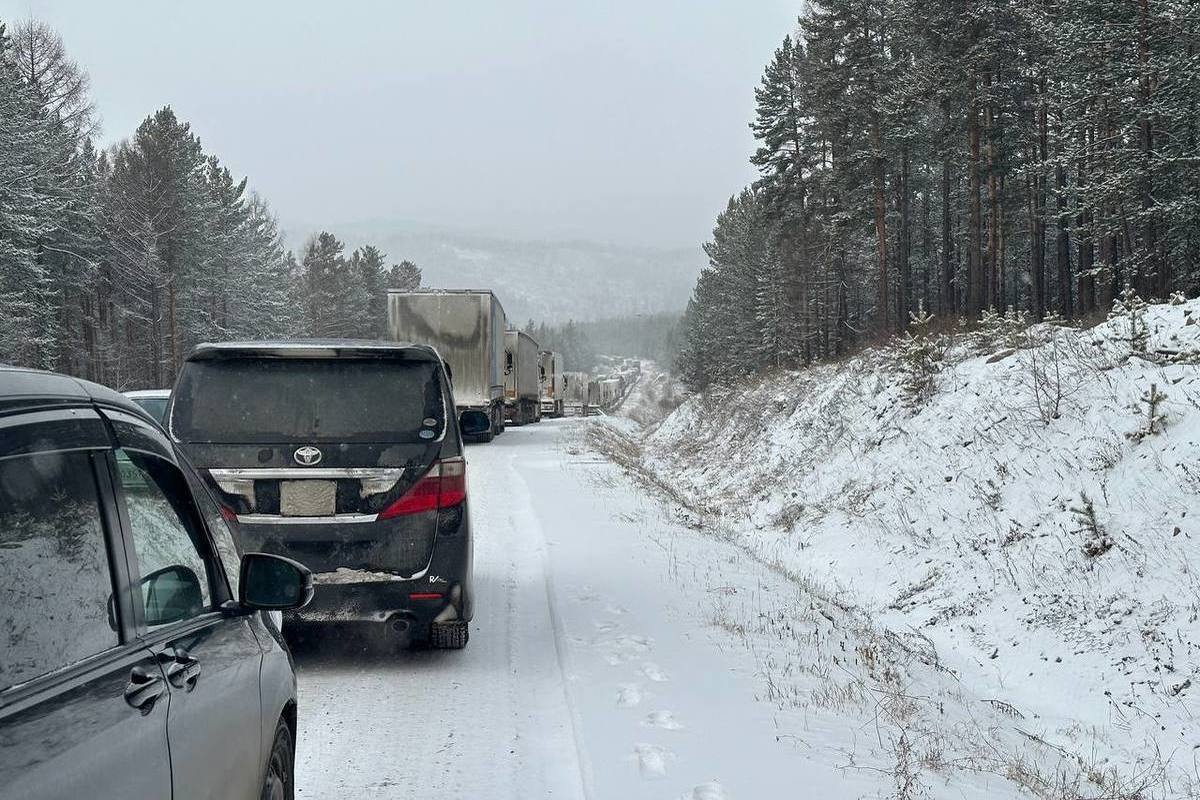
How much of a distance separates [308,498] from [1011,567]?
297 inches

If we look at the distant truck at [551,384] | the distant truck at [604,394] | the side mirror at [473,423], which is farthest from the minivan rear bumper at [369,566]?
the distant truck at [604,394]

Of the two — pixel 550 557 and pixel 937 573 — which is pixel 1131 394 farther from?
pixel 550 557

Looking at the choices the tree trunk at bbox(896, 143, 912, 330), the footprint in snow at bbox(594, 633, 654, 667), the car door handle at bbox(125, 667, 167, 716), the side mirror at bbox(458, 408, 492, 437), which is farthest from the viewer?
the tree trunk at bbox(896, 143, 912, 330)

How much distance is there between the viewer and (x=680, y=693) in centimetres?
611

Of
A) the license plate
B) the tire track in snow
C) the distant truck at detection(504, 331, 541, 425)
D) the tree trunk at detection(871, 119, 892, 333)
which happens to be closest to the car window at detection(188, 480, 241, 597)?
the tire track in snow

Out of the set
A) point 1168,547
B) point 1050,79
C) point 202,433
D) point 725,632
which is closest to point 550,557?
point 725,632

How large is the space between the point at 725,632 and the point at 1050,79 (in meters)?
36.9

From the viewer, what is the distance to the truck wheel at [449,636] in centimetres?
717

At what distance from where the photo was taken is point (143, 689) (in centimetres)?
214

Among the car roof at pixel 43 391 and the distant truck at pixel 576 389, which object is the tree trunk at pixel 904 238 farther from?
the car roof at pixel 43 391

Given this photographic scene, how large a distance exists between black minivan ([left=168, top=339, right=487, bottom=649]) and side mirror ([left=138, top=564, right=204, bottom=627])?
3.61m

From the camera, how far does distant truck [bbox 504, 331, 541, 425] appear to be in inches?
1549

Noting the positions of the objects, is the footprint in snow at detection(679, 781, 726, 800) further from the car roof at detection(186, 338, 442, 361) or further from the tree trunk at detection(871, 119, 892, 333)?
the tree trunk at detection(871, 119, 892, 333)

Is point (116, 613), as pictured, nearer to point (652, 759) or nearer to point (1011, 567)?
point (652, 759)
